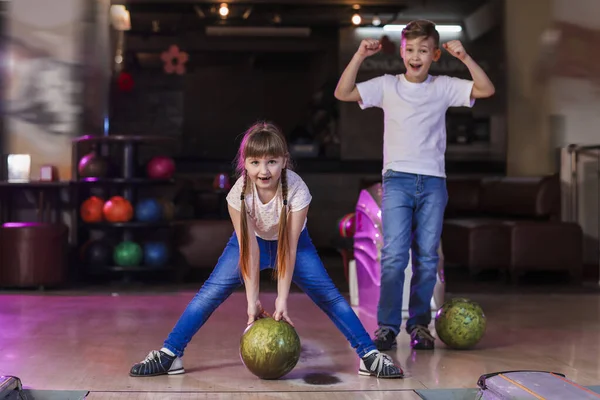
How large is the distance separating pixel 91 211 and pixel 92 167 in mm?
400

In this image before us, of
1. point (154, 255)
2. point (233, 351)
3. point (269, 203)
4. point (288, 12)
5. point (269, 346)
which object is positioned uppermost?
point (288, 12)

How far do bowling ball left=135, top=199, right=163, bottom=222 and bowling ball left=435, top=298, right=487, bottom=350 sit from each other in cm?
417

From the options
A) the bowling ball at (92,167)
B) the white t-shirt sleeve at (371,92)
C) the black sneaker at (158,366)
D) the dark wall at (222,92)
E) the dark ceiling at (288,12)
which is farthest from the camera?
the dark wall at (222,92)

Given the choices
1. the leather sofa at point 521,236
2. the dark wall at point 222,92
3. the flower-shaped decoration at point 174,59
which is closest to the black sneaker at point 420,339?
the leather sofa at point 521,236

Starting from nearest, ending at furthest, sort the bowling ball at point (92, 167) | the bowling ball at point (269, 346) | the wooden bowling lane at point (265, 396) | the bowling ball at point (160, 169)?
1. the wooden bowling lane at point (265, 396)
2. the bowling ball at point (269, 346)
3. the bowling ball at point (92, 167)
4. the bowling ball at point (160, 169)

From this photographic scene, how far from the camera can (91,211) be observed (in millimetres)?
7988

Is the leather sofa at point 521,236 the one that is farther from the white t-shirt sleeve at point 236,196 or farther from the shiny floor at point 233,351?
the white t-shirt sleeve at point 236,196

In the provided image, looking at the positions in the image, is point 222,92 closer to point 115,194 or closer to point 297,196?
point 115,194

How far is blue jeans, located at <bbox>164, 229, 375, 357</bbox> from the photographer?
3.83 meters

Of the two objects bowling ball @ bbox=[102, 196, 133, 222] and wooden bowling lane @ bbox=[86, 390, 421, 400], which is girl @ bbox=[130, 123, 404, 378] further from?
bowling ball @ bbox=[102, 196, 133, 222]

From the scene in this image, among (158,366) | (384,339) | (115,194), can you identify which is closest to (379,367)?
(384,339)

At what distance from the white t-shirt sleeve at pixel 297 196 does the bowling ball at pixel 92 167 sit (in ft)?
15.1

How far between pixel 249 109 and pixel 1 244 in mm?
7326

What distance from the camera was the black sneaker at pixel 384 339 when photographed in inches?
174
